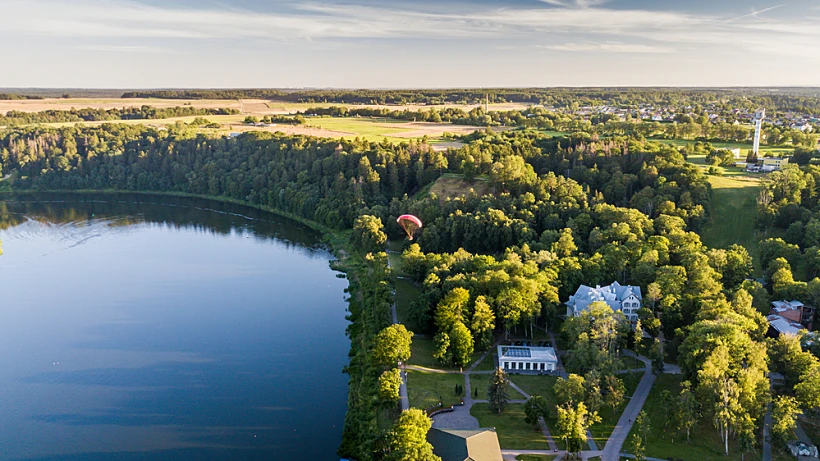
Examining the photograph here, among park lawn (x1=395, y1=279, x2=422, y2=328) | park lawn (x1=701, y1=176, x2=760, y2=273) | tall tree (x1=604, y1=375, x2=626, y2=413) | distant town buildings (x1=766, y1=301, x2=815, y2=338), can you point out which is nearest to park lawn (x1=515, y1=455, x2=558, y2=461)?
tall tree (x1=604, y1=375, x2=626, y2=413)

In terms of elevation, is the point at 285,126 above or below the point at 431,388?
above

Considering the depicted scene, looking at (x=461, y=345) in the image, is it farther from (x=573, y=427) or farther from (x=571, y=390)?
(x=573, y=427)

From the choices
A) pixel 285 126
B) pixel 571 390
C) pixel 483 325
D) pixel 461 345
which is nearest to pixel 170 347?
pixel 461 345

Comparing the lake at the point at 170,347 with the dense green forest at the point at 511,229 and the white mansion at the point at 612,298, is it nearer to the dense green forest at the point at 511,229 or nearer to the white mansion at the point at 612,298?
the dense green forest at the point at 511,229

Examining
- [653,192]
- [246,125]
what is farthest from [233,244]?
[246,125]

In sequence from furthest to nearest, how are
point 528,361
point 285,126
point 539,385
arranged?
point 285,126
point 528,361
point 539,385

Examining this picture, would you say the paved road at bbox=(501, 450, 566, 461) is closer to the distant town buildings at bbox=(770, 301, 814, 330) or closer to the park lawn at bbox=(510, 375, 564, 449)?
the park lawn at bbox=(510, 375, 564, 449)
